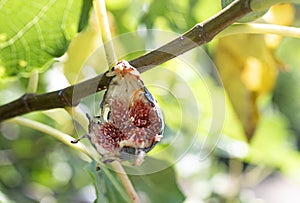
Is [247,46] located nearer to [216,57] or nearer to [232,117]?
[216,57]

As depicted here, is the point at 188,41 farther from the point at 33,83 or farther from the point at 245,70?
the point at 245,70

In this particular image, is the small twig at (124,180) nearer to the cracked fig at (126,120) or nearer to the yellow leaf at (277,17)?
the cracked fig at (126,120)

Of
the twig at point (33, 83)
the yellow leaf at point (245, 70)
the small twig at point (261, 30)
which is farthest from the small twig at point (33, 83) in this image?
the yellow leaf at point (245, 70)

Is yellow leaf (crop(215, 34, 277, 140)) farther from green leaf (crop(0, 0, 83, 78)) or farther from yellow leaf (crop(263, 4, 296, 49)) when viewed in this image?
green leaf (crop(0, 0, 83, 78))

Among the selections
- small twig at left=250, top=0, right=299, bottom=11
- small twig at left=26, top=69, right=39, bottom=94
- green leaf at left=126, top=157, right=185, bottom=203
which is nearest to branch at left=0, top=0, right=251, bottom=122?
small twig at left=250, top=0, right=299, bottom=11

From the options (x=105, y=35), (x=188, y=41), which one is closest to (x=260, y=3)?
(x=188, y=41)

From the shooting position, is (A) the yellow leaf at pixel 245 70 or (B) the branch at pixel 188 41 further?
(A) the yellow leaf at pixel 245 70
